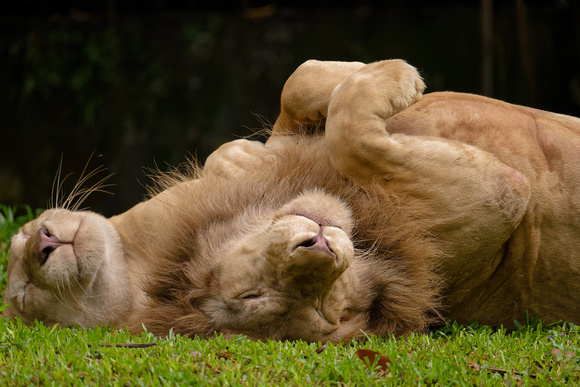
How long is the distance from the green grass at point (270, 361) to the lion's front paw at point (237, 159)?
97 cm

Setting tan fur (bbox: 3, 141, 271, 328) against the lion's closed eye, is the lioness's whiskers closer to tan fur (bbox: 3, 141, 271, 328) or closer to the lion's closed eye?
tan fur (bbox: 3, 141, 271, 328)

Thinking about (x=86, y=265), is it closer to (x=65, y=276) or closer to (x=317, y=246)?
(x=65, y=276)

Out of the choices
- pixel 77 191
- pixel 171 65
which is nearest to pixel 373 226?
pixel 77 191

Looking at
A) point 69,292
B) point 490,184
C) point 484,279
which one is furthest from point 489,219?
point 69,292

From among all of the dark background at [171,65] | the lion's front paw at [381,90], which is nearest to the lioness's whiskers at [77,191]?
the dark background at [171,65]

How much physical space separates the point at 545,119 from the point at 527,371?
1.43 meters

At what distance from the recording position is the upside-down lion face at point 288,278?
2637 millimetres

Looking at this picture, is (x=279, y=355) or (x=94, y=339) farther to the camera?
(x=94, y=339)

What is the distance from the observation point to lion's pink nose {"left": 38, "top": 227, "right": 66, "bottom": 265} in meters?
3.21

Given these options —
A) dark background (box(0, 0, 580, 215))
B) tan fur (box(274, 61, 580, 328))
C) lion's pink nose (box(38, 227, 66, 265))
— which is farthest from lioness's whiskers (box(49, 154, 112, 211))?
tan fur (box(274, 61, 580, 328))

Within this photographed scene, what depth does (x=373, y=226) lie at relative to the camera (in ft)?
10.4

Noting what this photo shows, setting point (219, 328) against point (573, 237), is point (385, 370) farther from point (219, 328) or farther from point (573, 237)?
point (573, 237)

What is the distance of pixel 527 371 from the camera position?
252cm

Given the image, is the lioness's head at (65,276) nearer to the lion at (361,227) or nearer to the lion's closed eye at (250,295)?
the lion at (361,227)
